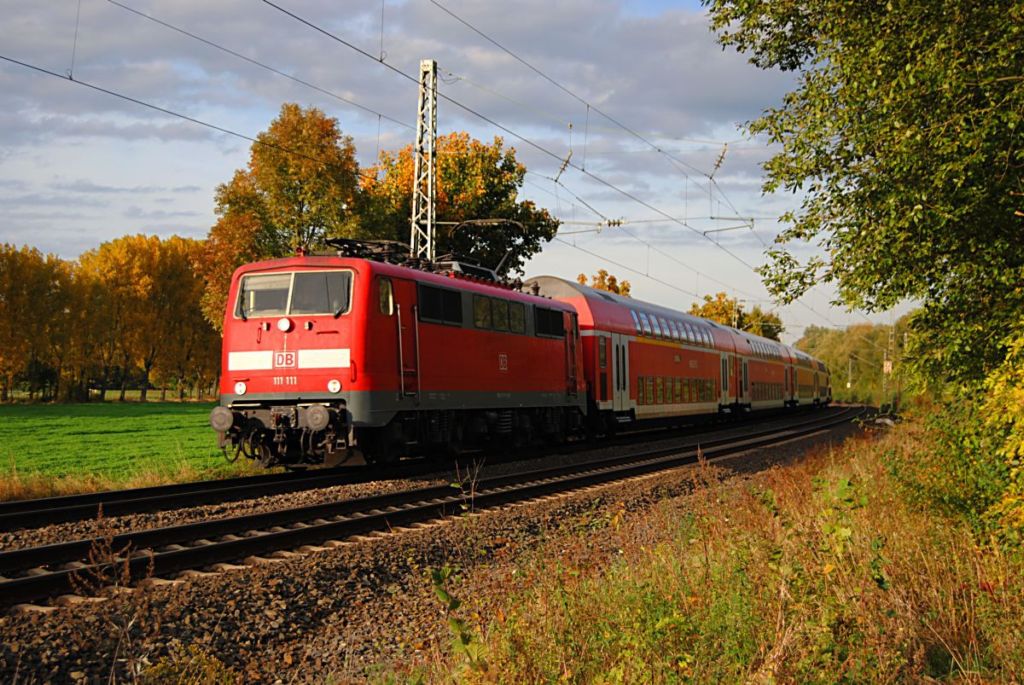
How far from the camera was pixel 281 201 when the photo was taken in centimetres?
3462

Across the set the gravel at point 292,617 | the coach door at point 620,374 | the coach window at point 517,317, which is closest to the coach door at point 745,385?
the coach door at point 620,374

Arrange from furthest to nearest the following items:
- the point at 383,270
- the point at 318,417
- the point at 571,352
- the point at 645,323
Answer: the point at 645,323 → the point at 571,352 → the point at 383,270 → the point at 318,417

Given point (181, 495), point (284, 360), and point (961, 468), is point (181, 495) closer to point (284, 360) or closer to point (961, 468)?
point (284, 360)

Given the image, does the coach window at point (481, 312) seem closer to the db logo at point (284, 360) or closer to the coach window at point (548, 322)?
the coach window at point (548, 322)

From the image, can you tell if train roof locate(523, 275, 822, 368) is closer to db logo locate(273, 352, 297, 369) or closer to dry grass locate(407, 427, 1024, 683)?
db logo locate(273, 352, 297, 369)

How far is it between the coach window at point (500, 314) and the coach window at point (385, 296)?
3.51 metres

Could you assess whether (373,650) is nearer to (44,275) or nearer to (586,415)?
(586,415)

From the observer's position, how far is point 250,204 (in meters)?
35.3

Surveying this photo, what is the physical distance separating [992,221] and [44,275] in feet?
204

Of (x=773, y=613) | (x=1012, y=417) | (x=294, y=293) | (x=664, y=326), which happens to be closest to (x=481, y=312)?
(x=294, y=293)

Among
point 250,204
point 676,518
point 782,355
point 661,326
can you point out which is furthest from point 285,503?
point 782,355

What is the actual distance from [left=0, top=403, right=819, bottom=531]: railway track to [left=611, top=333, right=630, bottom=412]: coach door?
9.11 m

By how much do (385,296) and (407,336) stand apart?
0.81 meters

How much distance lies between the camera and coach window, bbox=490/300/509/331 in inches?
714
